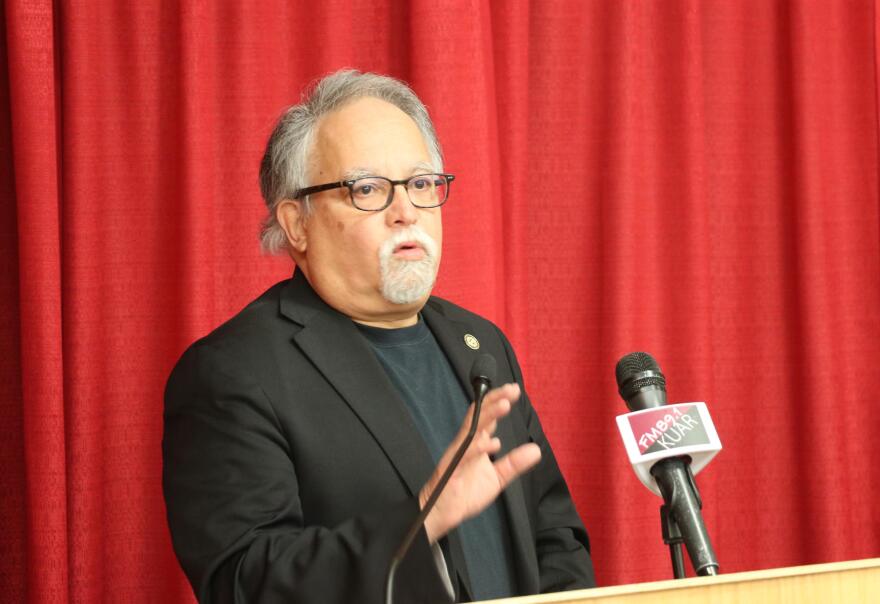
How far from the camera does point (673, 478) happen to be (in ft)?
4.77

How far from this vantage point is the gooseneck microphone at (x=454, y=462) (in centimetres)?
127

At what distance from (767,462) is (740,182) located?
85 centimetres

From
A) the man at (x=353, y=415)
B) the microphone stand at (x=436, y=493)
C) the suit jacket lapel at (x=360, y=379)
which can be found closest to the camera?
the microphone stand at (x=436, y=493)

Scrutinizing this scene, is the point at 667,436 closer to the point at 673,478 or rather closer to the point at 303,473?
the point at 673,478

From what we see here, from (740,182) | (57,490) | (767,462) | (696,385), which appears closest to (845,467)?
(767,462)

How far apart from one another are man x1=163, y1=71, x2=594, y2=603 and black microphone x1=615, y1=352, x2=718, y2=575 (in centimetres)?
20

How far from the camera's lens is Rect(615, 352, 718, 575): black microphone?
1.39 m

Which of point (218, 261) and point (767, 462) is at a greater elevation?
point (218, 261)

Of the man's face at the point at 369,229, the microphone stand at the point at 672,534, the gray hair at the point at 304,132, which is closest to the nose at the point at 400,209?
the man's face at the point at 369,229

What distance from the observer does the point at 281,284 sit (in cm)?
205

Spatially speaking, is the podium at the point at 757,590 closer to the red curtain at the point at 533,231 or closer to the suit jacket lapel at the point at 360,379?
the suit jacket lapel at the point at 360,379

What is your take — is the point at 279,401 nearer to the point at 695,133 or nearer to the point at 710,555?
the point at 710,555

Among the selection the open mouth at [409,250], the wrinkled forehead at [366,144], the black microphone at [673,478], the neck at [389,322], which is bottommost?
the black microphone at [673,478]

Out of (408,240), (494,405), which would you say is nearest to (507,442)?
(408,240)
